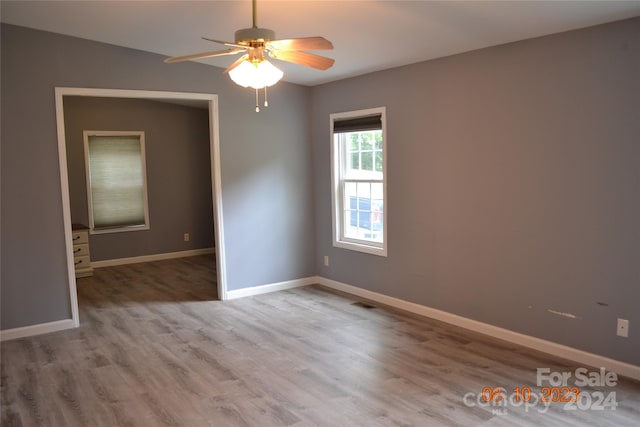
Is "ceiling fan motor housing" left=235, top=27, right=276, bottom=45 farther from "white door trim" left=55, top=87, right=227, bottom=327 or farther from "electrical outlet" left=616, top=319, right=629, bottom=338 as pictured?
"electrical outlet" left=616, top=319, right=629, bottom=338

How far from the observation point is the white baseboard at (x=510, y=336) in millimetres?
3355

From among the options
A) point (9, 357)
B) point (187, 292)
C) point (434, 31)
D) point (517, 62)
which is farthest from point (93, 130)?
point (517, 62)

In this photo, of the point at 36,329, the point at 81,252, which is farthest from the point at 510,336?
the point at 81,252

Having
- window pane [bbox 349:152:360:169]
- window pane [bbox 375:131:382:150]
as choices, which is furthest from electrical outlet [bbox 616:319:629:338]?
window pane [bbox 349:152:360:169]

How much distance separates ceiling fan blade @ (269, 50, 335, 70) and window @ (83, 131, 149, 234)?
527cm

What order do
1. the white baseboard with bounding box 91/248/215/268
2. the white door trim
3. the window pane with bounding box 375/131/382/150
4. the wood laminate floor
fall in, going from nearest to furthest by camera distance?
the wood laminate floor
the white door trim
the window pane with bounding box 375/131/382/150
the white baseboard with bounding box 91/248/215/268

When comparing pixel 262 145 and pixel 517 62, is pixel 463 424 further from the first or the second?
pixel 262 145

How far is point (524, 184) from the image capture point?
12.4 ft

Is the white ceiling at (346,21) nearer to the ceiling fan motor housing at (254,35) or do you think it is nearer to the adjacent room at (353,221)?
the adjacent room at (353,221)

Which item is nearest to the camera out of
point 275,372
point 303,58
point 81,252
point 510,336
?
point 303,58

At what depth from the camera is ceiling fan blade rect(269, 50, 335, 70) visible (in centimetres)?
279

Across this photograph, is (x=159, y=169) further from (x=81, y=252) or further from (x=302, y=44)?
(x=302, y=44)

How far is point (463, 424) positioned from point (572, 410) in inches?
27.3

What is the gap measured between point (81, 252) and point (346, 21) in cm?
506
